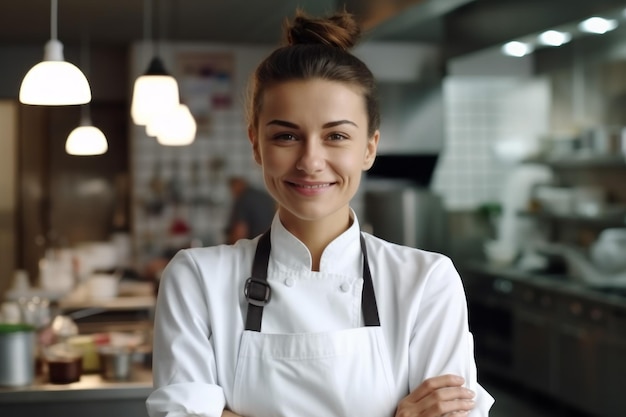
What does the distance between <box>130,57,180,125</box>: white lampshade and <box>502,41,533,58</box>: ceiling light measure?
2788mm

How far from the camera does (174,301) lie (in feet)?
5.70

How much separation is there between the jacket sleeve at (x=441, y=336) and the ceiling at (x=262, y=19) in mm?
3580

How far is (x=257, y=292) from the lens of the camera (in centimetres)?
177

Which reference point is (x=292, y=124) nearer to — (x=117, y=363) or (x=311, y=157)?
(x=311, y=157)

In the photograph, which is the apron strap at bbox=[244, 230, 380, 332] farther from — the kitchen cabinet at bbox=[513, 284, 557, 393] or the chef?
the kitchen cabinet at bbox=[513, 284, 557, 393]

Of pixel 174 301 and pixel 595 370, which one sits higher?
pixel 174 301

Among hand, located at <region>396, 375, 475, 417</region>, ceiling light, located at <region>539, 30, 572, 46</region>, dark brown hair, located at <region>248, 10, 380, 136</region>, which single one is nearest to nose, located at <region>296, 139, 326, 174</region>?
dark brown hair, located at <region>248, 10, 380, 136</region>

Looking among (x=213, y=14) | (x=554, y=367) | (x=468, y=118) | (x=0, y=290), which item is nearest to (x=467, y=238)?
(x=468, y=118)

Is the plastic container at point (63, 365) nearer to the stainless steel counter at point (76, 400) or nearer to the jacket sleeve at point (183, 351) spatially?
the stainless steel counter at point (76, 400)

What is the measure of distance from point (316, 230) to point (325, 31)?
0.37 meters

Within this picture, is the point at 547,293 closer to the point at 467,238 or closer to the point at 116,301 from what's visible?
the point at 467,238

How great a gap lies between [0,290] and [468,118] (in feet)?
19.7

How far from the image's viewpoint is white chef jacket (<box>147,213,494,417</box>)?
5.62 ft

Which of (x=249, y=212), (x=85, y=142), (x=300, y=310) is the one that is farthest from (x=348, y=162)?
(x=249, y=212)
